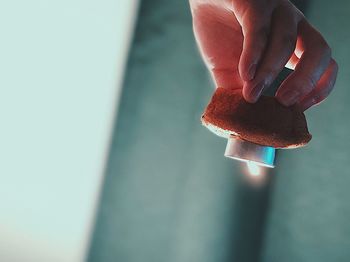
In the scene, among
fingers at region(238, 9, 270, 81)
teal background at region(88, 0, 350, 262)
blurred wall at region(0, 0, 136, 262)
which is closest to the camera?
fingers at region(238, 9, 270, 81)

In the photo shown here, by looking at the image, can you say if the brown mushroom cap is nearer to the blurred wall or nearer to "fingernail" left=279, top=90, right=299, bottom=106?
"fingernail" left=279, top=90, right=299, bottom=106

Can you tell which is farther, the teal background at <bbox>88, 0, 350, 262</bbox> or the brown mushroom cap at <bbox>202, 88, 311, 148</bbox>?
the teal background at <bbox>88, 0, 350, 262</bbox>

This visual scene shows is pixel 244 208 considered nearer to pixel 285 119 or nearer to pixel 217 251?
pixel 217 251

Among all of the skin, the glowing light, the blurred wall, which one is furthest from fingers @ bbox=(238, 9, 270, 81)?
the blurred wall

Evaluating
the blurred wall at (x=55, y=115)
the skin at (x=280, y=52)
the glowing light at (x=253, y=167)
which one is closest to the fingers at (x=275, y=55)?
the skin at (x=280, y=52)

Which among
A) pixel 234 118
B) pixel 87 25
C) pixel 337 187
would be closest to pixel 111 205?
pixel 87 25

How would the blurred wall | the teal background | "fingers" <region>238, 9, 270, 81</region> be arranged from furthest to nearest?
the teal background
the blurred wall
"fingers" <region>238, 9, 270, 81</region>

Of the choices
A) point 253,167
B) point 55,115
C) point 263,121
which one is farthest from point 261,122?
point 55,115
